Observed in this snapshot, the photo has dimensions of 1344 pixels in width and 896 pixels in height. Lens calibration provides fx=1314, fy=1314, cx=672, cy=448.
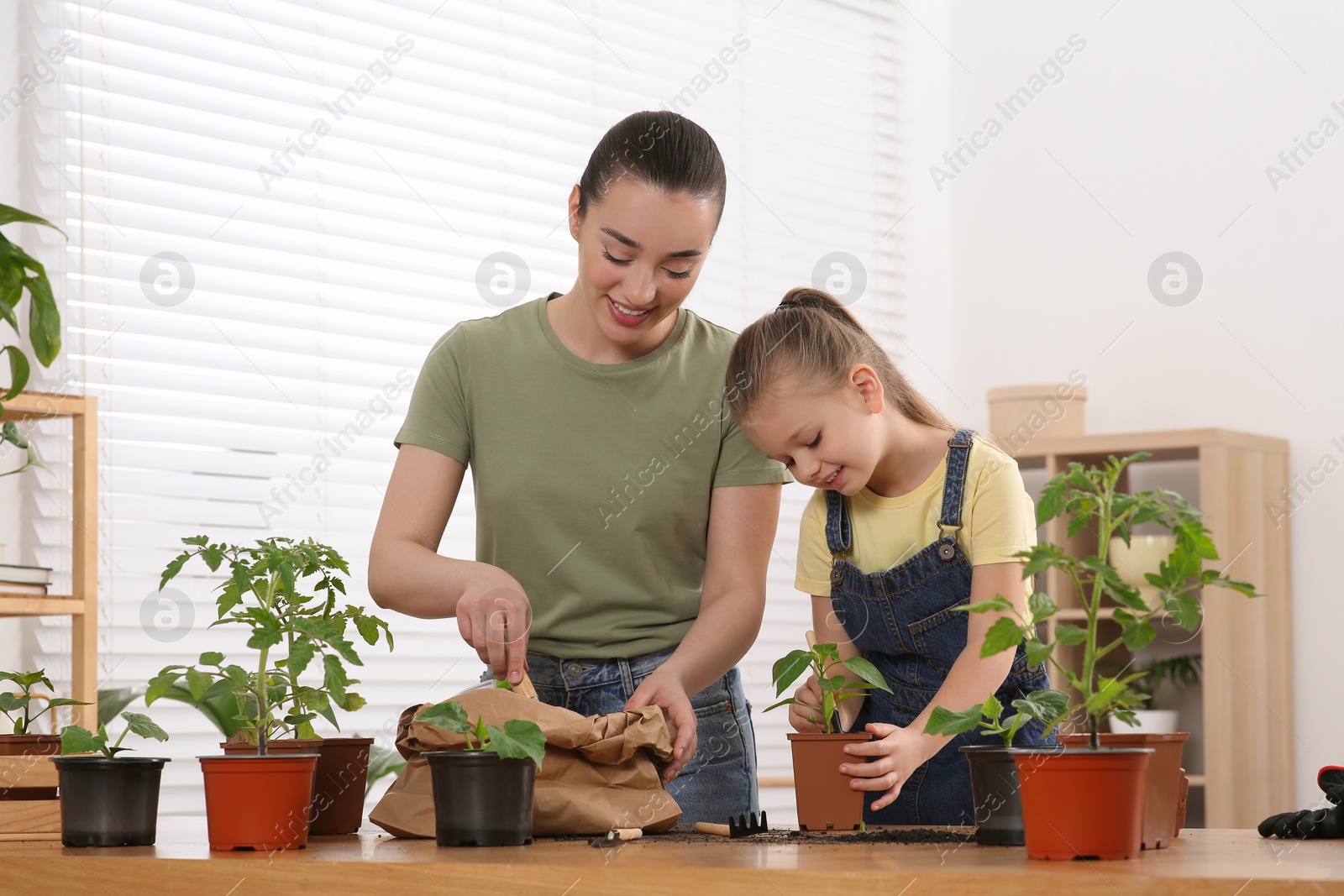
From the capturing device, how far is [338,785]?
129 centimetres

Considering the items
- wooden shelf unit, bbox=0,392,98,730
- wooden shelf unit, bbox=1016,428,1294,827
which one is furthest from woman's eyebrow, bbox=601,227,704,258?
wooden shelf unit, bbox=1016,428,1294,827

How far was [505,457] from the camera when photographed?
1.65 metres

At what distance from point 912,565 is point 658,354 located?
43 cm

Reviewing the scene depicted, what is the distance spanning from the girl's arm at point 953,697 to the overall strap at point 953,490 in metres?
0.05

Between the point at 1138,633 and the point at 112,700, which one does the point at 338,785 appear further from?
the point at 112,700

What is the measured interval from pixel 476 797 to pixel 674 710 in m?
0.30

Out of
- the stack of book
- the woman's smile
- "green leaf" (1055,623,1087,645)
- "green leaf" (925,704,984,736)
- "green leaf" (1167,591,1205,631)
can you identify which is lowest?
"green leaf" (925,704,984,736)

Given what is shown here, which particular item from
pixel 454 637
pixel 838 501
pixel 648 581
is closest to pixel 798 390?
pixel 838 501

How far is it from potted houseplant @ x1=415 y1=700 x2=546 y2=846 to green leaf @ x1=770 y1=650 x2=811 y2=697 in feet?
0.81

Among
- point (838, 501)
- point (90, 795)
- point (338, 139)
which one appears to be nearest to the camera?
point (90, 795)

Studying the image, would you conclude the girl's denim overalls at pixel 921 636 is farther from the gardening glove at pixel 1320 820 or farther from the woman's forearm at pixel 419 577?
the woman's forearm at pixel 419 577

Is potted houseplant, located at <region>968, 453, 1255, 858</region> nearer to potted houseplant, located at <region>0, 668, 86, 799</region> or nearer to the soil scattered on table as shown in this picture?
the soil scattered on table

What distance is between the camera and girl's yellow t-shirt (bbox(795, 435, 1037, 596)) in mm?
1464

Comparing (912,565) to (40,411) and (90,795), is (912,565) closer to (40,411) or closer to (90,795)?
(90,795)
